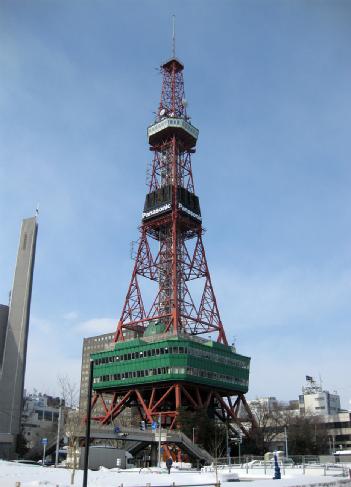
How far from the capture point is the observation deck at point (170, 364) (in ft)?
350

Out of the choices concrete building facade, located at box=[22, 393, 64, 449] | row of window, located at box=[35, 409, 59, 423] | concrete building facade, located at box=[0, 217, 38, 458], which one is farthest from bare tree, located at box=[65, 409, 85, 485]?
row of window, located at box=[35, 409, 59, 423]

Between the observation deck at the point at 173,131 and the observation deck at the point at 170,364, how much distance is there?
49.5 metres

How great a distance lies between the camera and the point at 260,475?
164 feet

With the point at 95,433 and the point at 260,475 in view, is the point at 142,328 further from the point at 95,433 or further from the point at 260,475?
the point at 260,475

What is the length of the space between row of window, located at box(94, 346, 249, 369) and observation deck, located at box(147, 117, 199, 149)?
5583 centimetres

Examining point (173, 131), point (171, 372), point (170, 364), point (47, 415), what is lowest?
point (47, 415)

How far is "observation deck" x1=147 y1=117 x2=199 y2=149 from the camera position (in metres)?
134

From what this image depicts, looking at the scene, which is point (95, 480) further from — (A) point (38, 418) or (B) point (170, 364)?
(A) point (38, 418)

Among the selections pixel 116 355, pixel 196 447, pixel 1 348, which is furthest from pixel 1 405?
pixel 116 355

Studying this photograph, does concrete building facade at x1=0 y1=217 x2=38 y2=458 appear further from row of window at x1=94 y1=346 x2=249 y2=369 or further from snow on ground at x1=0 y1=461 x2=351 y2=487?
row of window at x1=94 y1=346 x2=249 y2=369

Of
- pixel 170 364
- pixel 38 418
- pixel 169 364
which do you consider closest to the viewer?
pixel 170 364

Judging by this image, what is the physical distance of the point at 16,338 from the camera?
77.0 metres

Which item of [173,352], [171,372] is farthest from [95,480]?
[173,352]

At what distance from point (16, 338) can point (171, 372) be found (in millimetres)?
38192
